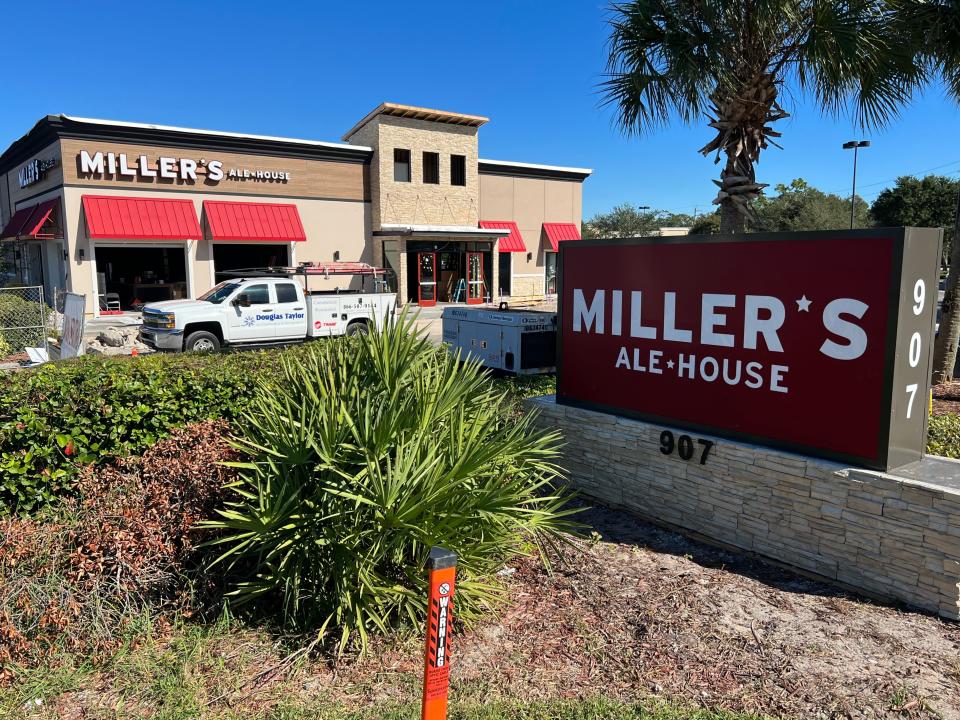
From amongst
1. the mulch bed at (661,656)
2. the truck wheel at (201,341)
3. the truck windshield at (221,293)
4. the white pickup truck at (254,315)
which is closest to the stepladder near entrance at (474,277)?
the white pickup truck at (254,315)

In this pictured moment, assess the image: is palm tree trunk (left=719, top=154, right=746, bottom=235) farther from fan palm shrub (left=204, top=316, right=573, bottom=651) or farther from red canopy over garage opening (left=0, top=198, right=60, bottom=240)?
red canopy over garage opening (left=0, top=198, right=60, bottom=240)

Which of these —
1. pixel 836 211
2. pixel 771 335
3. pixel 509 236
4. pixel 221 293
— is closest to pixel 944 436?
pixel 771 335

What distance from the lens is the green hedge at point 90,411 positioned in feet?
17.0

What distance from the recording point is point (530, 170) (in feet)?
121

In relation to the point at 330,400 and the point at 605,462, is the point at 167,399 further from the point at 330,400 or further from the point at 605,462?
the point at 605,462

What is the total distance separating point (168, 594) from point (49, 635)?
687 mm

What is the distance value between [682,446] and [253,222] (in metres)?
25.3

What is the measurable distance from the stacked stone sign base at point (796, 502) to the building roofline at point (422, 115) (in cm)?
2621

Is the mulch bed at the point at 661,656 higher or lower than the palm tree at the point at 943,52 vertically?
lower

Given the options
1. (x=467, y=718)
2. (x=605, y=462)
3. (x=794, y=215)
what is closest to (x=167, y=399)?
(x=467, y=718)

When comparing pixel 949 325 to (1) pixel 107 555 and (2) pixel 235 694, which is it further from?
(1) pixel 107 555

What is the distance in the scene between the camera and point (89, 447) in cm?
551

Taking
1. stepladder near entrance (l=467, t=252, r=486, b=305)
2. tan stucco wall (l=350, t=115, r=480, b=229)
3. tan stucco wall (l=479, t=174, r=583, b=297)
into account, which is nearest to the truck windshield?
tan stucco wall (l=350, t=115, r=480, b=229)

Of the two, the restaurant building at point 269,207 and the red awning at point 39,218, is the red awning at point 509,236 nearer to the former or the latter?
the restaurant building at point 269,207
